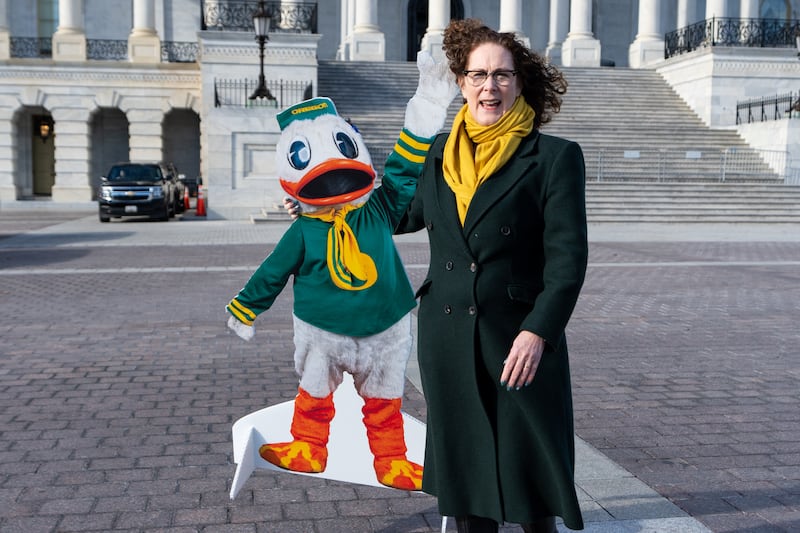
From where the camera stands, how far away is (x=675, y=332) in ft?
31.3

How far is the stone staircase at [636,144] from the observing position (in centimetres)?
2536

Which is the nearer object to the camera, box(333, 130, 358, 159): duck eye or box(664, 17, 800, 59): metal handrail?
box(333, 130, 358, 159): duck eye

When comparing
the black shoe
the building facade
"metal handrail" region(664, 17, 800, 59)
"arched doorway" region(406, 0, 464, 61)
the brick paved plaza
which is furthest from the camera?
"arched doorway" region(406, 0, 464, 61)

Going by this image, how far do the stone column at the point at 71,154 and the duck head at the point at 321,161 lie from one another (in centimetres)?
3435

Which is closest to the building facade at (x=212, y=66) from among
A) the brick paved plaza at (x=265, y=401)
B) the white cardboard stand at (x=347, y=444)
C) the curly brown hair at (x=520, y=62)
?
the brick paved plaza at (x=265, y=401)

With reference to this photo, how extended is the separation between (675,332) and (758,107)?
25.4 metres

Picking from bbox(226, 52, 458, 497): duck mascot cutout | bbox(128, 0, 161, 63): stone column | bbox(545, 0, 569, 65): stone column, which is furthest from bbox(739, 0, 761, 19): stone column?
bbox(226, 52, 458, 497): duck mascot cutout

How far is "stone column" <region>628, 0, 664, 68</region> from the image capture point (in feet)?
123

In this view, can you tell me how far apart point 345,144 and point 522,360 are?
1221 mm

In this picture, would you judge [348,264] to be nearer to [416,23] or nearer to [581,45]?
[581,45]

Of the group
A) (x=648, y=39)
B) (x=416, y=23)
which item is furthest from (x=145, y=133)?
(x=648, y=39)

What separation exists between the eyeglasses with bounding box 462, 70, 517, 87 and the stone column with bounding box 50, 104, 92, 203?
35.0 meters

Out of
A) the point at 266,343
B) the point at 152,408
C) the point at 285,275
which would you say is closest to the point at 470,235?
the point at 285,275

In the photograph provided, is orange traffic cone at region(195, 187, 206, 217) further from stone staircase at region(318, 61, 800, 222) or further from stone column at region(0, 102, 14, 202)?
stone column at region(0, 102, 14, 202)
